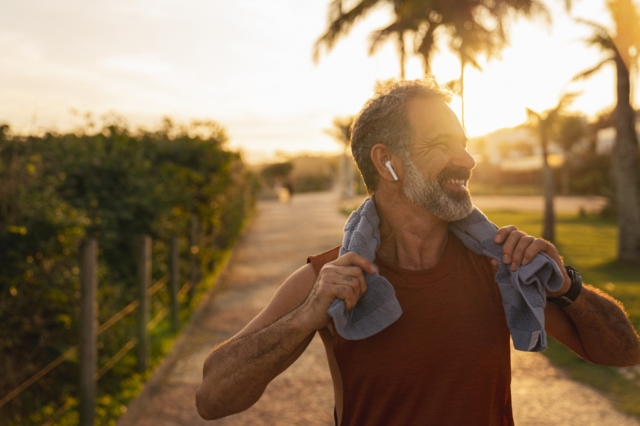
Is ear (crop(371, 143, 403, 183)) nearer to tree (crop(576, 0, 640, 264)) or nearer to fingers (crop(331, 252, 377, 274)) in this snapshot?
fingers (crop(331, 252, 377, 274))

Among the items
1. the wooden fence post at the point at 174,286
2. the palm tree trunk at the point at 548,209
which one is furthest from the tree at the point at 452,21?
the wooden fence post at the point at 174,286

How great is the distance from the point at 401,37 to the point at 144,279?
48.7 feet

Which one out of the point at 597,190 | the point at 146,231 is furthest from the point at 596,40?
the point at 597,190

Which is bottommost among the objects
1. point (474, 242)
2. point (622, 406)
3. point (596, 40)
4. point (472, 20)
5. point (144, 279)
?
point (622, 406)

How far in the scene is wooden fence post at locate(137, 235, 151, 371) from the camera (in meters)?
6.88

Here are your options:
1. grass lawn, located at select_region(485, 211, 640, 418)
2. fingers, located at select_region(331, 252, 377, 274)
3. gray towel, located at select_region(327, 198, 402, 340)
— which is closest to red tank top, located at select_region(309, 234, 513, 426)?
gray towel, located at select_region(327, 198, 402, 340)

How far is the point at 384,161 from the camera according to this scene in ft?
7.73

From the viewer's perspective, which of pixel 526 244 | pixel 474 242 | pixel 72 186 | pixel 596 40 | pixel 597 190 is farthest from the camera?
pixel 597 190

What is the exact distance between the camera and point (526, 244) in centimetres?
207

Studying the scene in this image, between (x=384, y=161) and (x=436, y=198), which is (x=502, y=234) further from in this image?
(x=384, y=161)

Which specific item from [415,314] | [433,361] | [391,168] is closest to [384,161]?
[391,168]

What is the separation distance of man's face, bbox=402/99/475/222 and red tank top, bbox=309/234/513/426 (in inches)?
10.1

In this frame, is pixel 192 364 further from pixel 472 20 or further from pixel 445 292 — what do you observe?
pixel 472 20

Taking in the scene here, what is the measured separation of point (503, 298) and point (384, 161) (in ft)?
2.10
